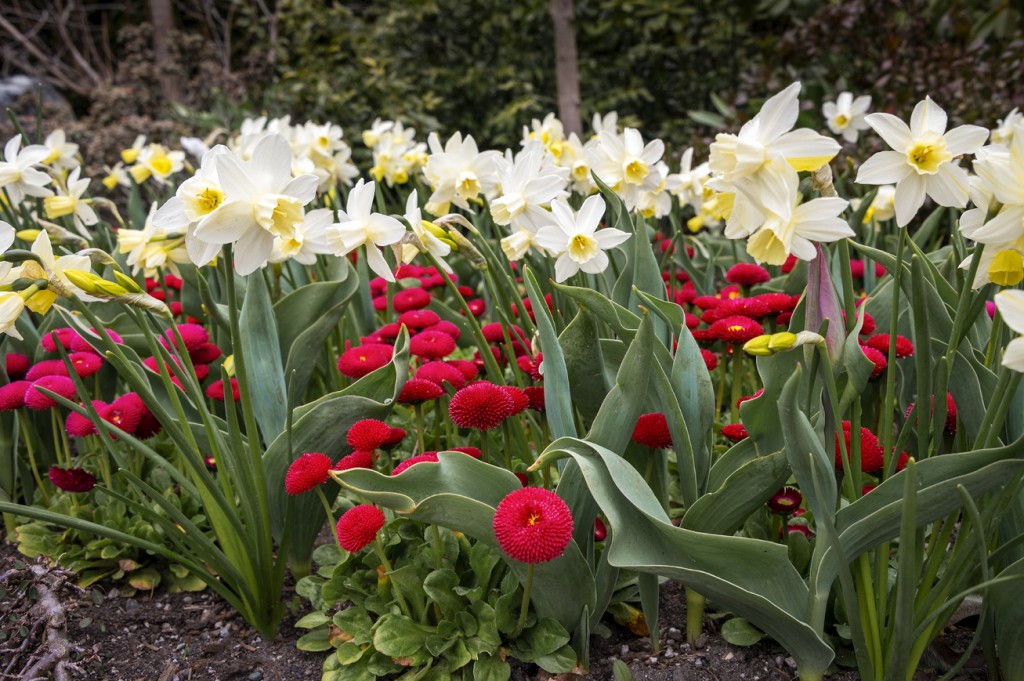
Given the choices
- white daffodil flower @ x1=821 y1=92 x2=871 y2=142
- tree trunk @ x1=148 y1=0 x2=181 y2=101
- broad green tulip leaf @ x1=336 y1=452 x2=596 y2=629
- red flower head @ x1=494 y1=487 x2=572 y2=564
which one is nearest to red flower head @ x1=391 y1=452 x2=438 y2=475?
broad green tulip leaf @ x1=336 y1=452 x2=596 y2=629

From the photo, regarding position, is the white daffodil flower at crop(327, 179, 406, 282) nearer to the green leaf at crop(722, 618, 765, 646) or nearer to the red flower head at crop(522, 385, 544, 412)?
the red flower head at crop(522, 385, 544, 412)

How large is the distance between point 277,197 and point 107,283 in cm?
25

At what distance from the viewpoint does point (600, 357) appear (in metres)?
1.37

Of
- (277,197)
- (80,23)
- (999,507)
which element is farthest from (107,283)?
(80,23)

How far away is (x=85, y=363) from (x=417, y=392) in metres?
0.75

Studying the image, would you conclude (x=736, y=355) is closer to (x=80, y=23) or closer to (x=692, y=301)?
(x=692, y=301)

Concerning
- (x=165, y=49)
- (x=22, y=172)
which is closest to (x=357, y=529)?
(x=22, y=172)

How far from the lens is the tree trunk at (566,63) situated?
433 cm

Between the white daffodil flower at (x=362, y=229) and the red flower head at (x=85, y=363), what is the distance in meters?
0.65

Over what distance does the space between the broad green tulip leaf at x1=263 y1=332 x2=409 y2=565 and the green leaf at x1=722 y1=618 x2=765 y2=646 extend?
651mm

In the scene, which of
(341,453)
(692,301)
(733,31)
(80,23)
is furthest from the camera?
(80,23)

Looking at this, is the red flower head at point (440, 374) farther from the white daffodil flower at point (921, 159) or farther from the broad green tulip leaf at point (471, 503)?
the white daffodil flower at point (921, 159)

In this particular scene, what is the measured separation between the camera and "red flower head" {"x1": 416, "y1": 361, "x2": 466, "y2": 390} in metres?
1.47

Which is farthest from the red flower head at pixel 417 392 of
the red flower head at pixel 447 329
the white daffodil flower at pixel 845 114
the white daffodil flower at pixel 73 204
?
the white daffodil flower at pixel 845 114
